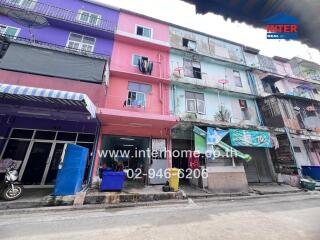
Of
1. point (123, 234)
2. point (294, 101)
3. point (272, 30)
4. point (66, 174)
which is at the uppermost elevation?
point (294, 101)

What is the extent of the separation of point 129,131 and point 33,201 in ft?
18.2

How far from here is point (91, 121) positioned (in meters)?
9.76

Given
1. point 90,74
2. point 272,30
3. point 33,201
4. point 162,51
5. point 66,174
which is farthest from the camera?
point 162,51

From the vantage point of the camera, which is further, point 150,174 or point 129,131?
point 129,131

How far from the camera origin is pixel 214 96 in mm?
13164

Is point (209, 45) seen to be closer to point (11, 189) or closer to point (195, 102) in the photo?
point (195, 102)

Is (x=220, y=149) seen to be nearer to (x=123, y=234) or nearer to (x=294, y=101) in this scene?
(x=123, y=234)

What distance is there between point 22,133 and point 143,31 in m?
11.4

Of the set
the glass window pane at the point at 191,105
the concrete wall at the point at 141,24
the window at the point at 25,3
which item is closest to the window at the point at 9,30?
the window at the point at 25,3

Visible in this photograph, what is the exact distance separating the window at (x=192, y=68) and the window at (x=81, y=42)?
24.1 feet

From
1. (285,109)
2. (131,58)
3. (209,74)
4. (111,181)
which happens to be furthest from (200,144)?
(285,109)

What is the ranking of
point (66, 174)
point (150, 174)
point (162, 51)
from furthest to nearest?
point (162, 51) < point (150, 174) < point (66, 174)

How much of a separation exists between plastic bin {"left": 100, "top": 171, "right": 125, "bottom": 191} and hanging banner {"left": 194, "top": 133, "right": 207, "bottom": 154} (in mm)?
4624

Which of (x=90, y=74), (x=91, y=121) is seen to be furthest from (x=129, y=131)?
(x=90, y=74)
